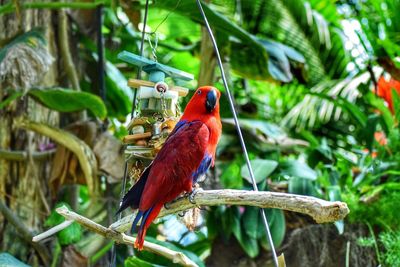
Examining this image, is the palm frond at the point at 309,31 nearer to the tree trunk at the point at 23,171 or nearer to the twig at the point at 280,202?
the tree trunk at the point at 23,171

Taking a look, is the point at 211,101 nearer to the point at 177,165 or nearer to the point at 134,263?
the point at 177,165

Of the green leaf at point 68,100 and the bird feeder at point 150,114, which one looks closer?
the bird feeder at point 150,114

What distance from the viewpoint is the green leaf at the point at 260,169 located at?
2711mm

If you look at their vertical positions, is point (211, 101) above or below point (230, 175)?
above

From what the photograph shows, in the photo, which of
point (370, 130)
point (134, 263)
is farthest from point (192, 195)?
point (370, 130)

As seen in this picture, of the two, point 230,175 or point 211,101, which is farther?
point 230,175

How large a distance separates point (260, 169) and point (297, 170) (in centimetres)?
16

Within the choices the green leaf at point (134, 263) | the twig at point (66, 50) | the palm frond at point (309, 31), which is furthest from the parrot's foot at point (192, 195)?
the palm frond at point (309, 31)

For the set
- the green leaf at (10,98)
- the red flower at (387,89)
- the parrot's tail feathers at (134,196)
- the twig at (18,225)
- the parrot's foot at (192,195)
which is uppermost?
the red flower at (387,89)

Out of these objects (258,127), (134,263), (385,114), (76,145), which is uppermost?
(385,114)

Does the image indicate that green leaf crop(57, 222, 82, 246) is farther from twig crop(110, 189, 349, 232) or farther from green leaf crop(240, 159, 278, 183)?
twig crop(110, 189, 349, 232)

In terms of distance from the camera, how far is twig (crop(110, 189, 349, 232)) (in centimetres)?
128

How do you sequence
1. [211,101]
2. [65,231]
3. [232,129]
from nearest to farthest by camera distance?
1. [211,101]
2. [65,231]
3. [232,129]

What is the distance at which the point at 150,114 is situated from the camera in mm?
1821
